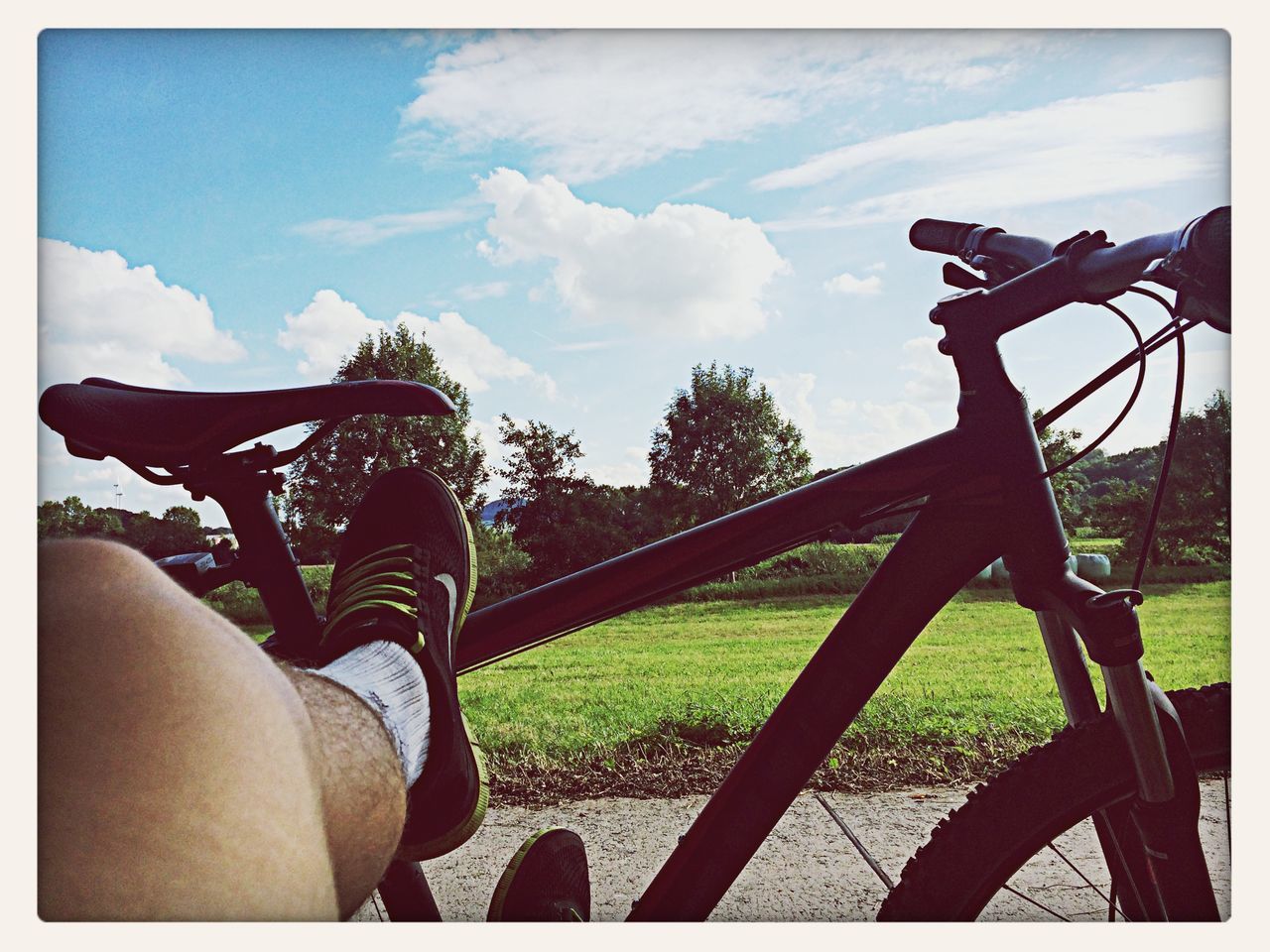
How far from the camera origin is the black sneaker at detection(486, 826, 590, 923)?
3.77 ft

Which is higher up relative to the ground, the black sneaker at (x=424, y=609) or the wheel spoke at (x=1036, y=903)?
the black sneaker at (x=424, y=609)

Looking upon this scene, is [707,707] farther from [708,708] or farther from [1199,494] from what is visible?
[1199,494]

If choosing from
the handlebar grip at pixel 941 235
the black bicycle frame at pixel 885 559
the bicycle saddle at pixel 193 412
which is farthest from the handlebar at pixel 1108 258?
the bicycle saddle at pixel 193 412

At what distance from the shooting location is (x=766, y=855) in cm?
159

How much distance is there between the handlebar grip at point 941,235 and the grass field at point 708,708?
805 mm

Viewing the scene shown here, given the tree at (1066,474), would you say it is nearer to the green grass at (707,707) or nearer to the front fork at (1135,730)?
the front fork at (1135,730)

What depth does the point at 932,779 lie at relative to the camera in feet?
5.66

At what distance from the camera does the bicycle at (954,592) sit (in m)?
0.95

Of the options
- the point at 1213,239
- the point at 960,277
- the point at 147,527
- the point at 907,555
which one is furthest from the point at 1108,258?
the point at 147,527

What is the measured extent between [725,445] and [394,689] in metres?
0.82

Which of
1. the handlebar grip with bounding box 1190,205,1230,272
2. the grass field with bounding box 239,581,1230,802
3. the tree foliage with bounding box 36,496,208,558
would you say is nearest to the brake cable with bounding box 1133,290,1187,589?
the handlebar grip with bounding box 1190,205,1230,272

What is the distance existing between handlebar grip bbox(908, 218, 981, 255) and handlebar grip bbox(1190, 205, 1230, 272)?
28 cm
